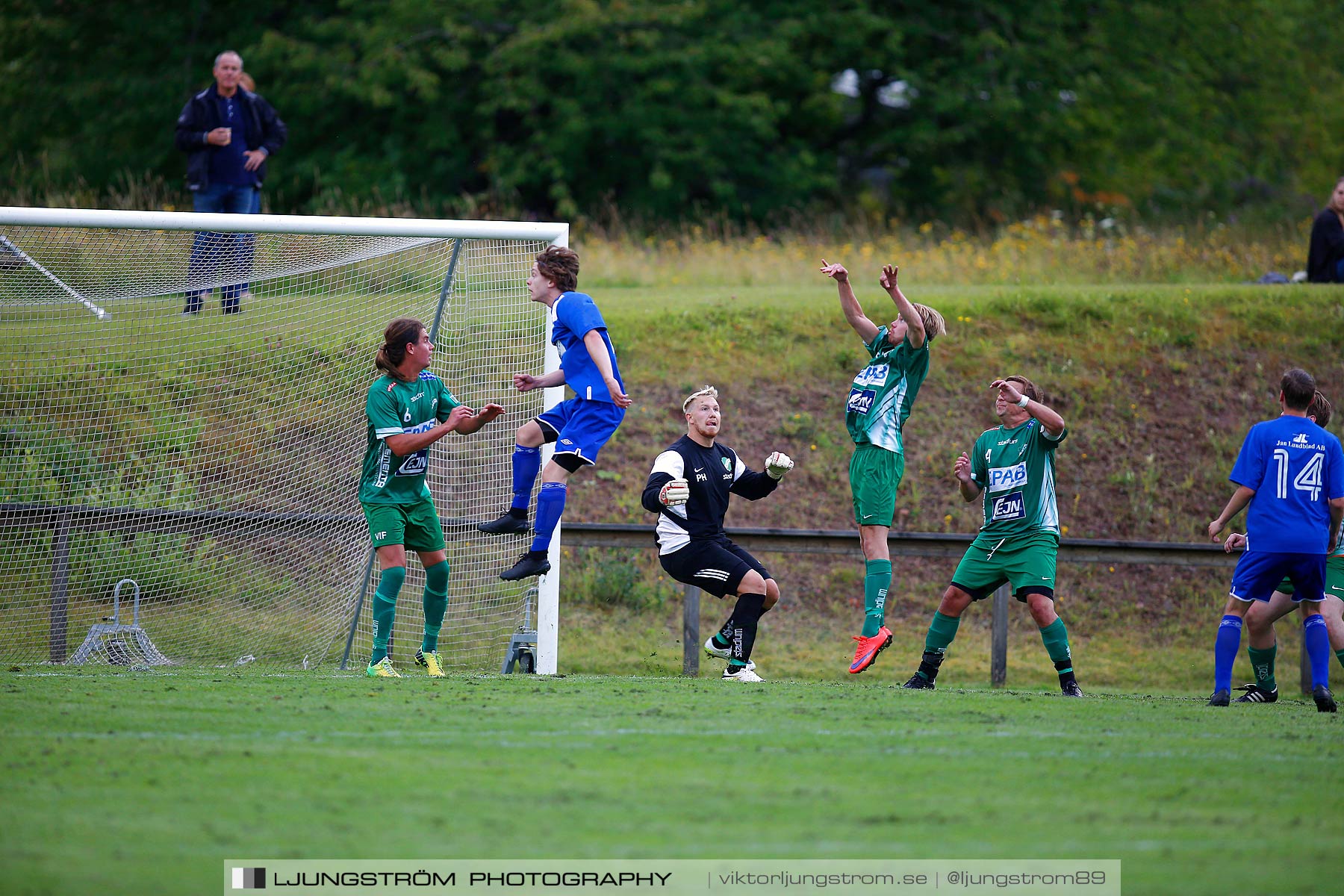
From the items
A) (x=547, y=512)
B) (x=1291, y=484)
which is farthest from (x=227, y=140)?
(x=1291, y=484)

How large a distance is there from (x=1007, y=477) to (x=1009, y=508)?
188mm

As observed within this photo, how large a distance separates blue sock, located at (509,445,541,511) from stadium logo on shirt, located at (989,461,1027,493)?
9.41ft

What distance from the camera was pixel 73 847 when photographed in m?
4.03

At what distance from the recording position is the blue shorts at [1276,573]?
7410mm

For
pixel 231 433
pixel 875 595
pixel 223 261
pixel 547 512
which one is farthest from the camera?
pixel 231 433

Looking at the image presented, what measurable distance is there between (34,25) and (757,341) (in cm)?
1812

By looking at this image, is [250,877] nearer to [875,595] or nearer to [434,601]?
[434,601]

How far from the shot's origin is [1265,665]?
799cm

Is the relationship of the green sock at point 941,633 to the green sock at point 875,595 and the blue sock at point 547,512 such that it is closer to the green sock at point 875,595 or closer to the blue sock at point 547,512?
the green sock at point 875,595

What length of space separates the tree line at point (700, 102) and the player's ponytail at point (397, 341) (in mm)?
14476

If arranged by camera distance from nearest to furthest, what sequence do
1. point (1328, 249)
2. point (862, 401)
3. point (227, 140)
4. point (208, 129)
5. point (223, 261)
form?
1. point (862, 401)
2. point (223, 261)
3. point (227, 140)
4. point (208, 129)
5. point (1328, 249)

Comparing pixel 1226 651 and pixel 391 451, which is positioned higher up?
pixel 391 451

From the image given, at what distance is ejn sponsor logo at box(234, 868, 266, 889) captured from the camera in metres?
3.86

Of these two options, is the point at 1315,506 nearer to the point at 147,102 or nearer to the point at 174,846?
the point at 174,846
